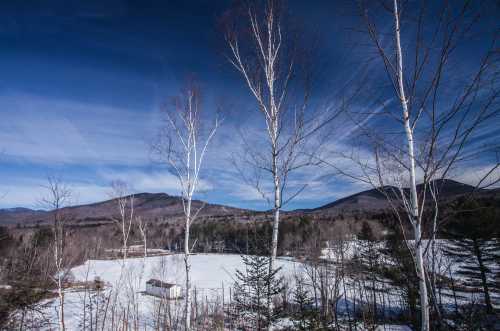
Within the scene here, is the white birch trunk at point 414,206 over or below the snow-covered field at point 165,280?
over

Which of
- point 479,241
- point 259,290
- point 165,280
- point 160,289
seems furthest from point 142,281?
point 479,241

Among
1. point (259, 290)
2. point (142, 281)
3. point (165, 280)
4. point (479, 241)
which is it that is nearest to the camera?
point (259, 290)

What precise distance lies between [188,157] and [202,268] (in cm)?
4340

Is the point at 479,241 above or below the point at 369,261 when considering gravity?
above

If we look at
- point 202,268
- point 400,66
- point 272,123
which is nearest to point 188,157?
point 272,123

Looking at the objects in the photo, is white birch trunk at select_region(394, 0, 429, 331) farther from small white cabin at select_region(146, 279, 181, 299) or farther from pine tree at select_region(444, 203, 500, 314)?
small white cabin at select_region(146, 279, 181, 299)

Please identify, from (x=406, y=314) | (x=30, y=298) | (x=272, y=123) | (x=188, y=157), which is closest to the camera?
(x=272, y=123)

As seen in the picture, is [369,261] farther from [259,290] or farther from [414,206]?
[414,206]

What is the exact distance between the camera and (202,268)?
47.6m

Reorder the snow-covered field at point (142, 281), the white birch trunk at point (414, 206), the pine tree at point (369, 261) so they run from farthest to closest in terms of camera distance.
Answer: the pine tree at point (369, 261)
the snow-covered field at point (142, 281)
the white birch trunk at point (414, 206)

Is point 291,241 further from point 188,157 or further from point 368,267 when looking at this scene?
point 188,157

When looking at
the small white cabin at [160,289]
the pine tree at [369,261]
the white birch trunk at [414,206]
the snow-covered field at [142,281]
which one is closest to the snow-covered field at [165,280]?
the snow-covered field at [142,281]

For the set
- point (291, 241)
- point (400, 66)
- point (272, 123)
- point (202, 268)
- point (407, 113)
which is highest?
point (272, 123)

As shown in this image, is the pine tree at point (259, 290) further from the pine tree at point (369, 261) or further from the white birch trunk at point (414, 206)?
the pine tree at point (369, 261)
